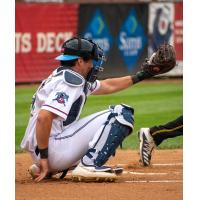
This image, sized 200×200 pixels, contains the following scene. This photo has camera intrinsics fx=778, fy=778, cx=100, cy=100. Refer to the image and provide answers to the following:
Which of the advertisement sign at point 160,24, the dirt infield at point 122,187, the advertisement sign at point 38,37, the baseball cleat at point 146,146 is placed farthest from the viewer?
the advertisement sign at point 160,24

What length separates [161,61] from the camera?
233 inches

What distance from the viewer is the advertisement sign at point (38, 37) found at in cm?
1550

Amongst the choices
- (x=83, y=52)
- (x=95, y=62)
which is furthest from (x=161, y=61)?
(x=83, y=52)

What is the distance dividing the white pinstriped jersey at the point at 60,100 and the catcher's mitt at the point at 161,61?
2.12 feet

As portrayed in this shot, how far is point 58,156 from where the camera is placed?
17.9 ft

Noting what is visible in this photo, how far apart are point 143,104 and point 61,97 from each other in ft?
23.9

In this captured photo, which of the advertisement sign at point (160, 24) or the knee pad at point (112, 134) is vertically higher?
the advertisement sign at point (160, 24)

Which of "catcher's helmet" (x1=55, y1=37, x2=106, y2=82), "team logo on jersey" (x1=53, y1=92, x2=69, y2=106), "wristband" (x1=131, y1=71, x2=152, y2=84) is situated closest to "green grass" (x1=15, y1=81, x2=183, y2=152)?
"wristband" (x1=131, y1=71, x2=152, y2=84)

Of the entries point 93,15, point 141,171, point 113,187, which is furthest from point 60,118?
point 93,15

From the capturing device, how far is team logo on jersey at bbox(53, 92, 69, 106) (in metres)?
5.22

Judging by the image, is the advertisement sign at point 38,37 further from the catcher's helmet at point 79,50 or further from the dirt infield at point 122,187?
the catcher's helmet at point 79,50

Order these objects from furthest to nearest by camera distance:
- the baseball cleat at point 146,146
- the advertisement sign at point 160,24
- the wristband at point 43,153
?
the advertisement sign at point 160,24 < the baseball cleat at point 146,146 < the wristband at point 43,153

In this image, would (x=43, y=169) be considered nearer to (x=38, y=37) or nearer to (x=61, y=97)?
(x=61, y=97)

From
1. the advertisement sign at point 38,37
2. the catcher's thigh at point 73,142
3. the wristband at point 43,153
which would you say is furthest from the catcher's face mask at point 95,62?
the advertisement sign at point 38,37
